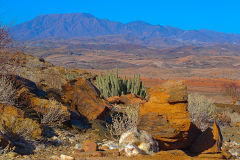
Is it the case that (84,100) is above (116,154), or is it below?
above

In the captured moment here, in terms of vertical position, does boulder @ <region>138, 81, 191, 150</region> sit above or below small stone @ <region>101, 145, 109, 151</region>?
above

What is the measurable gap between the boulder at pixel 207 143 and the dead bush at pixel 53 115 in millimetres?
3209

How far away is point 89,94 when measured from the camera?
8.72 metres

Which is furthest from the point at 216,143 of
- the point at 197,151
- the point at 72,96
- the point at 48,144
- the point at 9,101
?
the point at 9,101

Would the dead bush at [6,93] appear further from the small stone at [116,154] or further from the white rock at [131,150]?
the white rock at [131,150]

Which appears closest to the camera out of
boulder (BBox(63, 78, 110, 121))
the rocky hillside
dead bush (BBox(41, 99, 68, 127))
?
the rocky hillside

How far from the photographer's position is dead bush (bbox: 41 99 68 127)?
23.0 ft

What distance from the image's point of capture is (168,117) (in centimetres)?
607

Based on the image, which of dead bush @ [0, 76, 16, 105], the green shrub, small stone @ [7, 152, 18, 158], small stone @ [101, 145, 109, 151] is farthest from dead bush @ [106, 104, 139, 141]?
the green shrub

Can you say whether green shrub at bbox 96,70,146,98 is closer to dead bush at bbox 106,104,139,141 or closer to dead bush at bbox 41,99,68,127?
dead bush at bbox 106,104,139,141

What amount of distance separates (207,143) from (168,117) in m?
1.11

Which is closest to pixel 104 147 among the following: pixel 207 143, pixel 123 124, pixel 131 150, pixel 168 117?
pixel 123 124

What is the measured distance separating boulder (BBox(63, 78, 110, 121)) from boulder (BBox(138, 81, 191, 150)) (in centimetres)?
246

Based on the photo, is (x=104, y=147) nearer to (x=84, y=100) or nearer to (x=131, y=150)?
(x=131, y=150)
